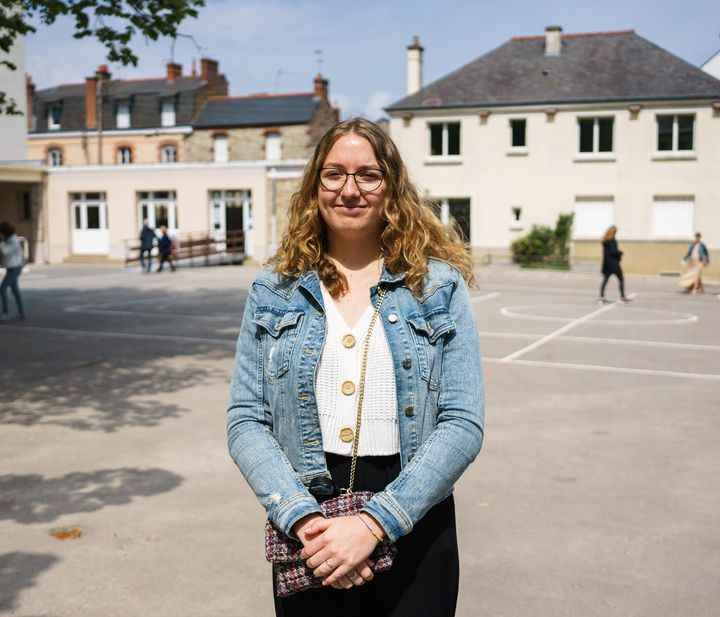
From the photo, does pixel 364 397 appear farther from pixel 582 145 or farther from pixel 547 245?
pixel 582 145

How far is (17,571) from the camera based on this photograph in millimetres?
4617

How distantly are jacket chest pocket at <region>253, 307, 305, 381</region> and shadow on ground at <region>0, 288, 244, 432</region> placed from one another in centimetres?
582

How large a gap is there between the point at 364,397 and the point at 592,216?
3587 centimetres

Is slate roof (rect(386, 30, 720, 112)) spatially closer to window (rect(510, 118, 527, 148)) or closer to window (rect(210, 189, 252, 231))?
window (rect(510, 118, 527, 148))

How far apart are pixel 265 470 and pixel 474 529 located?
328 centimetres

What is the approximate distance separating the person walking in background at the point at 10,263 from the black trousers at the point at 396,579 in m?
15.1

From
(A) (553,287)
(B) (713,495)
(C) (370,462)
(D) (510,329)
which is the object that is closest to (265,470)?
(C) (370,462)

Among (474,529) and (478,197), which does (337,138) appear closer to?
(474,529)

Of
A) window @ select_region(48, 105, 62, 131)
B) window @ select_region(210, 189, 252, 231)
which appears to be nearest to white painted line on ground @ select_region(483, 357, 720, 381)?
window @ select_region(210, 189, 252, 231)

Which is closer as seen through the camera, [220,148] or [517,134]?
[517,134]

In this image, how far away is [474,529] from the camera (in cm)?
534

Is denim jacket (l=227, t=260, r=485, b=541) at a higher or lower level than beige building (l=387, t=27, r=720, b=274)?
lower

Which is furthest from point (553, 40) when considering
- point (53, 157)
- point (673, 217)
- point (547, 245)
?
point (53, 157)

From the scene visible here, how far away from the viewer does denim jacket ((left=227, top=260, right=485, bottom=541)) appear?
2.31 meters
